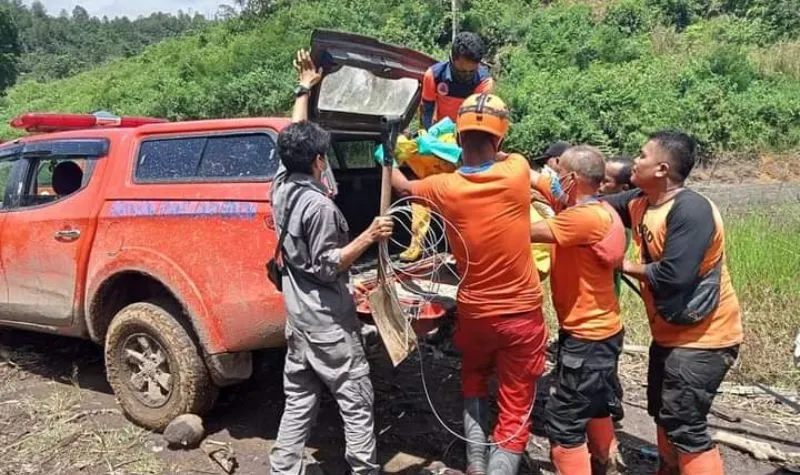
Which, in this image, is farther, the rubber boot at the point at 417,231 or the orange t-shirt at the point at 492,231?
the rubber boot at the point at 417,231

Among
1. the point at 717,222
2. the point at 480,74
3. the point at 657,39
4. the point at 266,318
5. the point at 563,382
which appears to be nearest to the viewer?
the point at 717,222

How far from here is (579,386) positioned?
348 centimetres

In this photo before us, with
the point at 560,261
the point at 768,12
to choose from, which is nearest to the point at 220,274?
the point at 560,261

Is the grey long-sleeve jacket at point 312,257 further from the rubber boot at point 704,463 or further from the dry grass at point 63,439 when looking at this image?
the rubber boot at point 704,463

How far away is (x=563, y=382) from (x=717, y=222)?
3.49ft

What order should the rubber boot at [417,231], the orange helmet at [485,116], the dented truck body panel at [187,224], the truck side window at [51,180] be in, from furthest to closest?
1. the truck side window at [51,180]
2. the rubber boot at [417,231]
3. the dented truck body panel at [187,224]
4. the orange helmet at [485,116]

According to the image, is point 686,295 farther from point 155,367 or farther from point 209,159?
point 155,367

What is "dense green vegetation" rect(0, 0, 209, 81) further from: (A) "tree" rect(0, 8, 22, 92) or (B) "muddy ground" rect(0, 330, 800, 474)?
(B) "muddy ground" rect(0, 330, 800, 474)

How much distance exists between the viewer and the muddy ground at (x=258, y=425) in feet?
13.8

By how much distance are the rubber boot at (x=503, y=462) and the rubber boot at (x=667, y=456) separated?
744mm

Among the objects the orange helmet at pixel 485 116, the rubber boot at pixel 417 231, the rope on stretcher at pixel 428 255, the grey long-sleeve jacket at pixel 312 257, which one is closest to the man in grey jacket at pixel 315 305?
the grey long-sleeve jacket at pixel 312 257

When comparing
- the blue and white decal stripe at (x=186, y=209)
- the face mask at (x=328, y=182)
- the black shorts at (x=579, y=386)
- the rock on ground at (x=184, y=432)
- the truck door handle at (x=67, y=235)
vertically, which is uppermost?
the face mask at (x=328, y=182)

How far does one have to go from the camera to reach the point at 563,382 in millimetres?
3541

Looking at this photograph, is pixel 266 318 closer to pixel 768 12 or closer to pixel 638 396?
pixel 638 396
